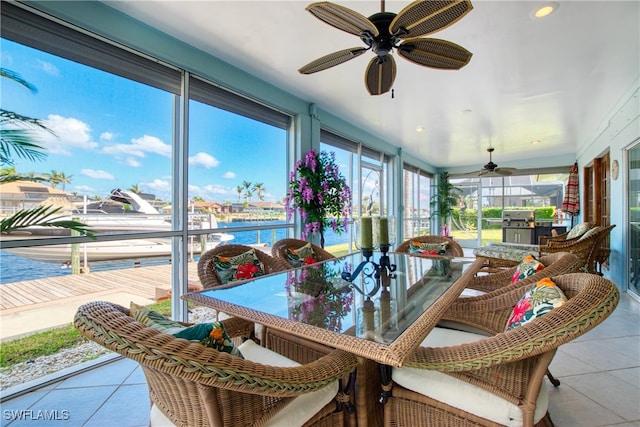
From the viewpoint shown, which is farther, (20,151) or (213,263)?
(213,263)

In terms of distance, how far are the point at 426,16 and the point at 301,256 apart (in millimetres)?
1977

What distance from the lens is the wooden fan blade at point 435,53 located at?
64.6 inches

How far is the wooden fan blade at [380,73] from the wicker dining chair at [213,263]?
4.86 feet

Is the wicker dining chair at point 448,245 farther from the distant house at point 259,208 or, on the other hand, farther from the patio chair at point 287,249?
the distant house at point 259,208

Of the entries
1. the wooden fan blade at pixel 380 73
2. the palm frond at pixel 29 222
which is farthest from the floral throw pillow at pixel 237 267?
the wooden fan blade at pixel 380 73

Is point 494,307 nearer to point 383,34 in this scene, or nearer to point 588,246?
point 383,34

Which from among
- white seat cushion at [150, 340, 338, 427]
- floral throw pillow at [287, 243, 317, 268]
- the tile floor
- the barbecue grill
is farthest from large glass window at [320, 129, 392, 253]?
the barbecue grill

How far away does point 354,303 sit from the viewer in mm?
1394

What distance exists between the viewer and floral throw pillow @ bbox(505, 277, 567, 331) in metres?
1.08

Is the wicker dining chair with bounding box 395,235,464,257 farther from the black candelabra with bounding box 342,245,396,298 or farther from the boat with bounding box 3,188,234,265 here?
the boat with bounding box 3,188,234,265

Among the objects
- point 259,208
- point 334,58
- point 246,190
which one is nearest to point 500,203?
point 259,208

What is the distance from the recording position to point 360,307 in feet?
4.37

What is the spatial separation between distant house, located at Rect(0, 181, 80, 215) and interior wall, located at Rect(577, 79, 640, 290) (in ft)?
18.3
